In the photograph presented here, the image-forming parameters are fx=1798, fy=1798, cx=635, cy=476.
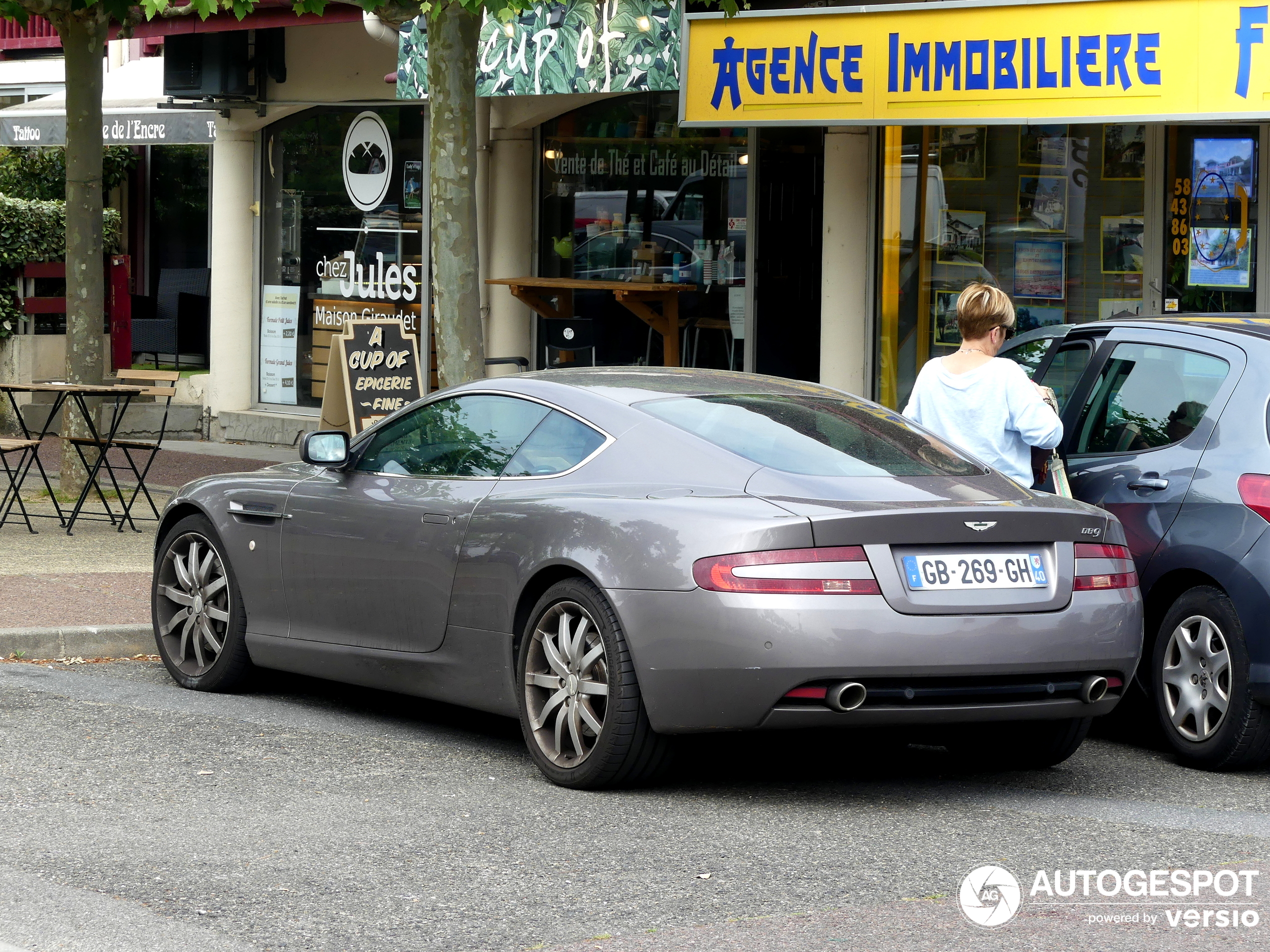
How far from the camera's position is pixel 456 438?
6629 millimetres

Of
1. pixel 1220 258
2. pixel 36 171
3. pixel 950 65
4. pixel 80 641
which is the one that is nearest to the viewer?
pixel 80 641

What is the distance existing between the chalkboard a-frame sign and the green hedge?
583cm

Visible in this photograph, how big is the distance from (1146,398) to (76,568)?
20.1ft

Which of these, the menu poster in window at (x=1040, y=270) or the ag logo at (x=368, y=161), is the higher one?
the ag logo at (x=368, y=161)

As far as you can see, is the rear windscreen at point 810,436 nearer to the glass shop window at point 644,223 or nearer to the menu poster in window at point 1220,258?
the menu poster in window at point 1220,258

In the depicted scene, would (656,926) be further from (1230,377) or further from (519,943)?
(1230,377)

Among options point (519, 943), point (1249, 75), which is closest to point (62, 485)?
point (1249, 75)

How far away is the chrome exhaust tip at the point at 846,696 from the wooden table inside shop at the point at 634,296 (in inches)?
357

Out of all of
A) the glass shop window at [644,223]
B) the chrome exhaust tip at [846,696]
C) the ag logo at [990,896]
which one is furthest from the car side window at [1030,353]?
the glass shop window at [644,223]

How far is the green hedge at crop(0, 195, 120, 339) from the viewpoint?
17.4m

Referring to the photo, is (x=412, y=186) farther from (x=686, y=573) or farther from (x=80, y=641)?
(x=686, y=573)

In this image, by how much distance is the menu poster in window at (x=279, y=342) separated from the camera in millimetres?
17750

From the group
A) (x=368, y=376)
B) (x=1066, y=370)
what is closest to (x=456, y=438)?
(x=1066, y=370)

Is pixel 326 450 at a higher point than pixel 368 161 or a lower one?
lower
